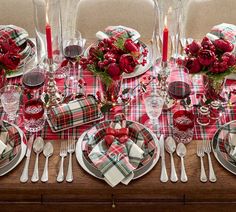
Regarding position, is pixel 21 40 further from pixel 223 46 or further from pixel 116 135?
pixel 223 46

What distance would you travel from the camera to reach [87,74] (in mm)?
2156

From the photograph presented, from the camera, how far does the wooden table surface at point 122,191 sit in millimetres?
1662

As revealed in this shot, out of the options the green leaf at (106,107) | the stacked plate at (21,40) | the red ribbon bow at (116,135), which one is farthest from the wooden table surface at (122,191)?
the stacked plate at (21,40)

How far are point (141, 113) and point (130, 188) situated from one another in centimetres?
40

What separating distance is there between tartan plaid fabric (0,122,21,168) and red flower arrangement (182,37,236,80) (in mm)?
709

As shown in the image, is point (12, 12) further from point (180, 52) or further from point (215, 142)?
point (215, 142)

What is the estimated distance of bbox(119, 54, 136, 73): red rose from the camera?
1.77 meters

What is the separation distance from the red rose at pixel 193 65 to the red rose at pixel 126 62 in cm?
21

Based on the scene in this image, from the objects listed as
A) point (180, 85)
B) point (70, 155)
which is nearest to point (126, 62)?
point (180, 85)

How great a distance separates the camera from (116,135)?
1771 mm

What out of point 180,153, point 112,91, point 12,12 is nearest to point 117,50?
point 112,91

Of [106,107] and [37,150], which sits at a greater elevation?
[106,107]

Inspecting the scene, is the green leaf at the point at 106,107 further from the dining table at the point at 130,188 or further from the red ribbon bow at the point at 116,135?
the red ribbon bow at the point at 116,135

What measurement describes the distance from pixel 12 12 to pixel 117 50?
999 millimetres
